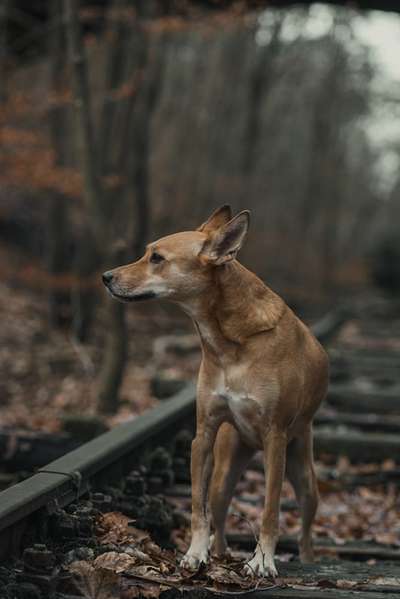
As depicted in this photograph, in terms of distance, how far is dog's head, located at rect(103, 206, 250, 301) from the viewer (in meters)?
4.45

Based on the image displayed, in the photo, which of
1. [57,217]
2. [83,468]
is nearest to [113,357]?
[83,468]

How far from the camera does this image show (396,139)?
45188mm

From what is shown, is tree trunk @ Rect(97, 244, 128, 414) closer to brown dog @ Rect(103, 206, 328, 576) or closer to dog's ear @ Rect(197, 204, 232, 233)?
dog's ear @ Rect(197, 204, 232, 233)

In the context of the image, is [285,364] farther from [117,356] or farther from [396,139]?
[396,139]

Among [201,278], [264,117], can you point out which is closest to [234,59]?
[264,117]

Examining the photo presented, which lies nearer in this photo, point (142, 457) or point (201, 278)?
point (201, 278)

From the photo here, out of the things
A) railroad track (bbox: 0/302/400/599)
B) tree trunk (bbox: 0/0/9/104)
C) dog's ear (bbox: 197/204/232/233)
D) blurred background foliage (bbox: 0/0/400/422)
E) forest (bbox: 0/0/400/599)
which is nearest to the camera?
railroad track (bbox: 0/302/400/599)

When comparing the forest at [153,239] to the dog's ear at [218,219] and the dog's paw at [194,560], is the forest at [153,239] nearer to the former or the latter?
the dog's paw at [194,560]

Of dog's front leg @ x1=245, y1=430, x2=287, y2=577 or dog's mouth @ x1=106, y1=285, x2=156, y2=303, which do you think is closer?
dog's front leg @ x1=245, y1=430, x2=287, y2=577

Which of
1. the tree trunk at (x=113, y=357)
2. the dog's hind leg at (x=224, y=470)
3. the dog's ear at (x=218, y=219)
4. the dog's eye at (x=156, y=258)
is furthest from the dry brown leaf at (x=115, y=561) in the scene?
the tree trunk at (x=113, y=357)

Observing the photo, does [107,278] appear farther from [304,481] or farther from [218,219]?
[304,481]

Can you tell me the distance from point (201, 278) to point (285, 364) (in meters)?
0.56

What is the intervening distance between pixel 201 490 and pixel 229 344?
2.31 ft

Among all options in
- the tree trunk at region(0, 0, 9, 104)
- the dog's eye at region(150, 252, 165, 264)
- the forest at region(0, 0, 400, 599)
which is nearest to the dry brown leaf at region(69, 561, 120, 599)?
the forest at region(0, 0, 400, 599)
